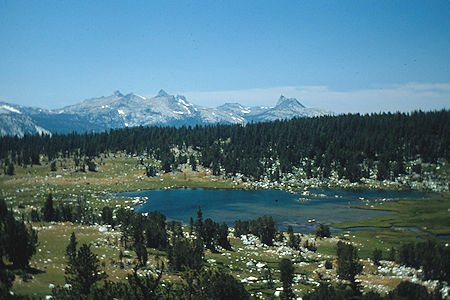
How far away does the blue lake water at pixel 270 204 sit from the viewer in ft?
326

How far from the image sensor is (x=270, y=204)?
120188 millimetres

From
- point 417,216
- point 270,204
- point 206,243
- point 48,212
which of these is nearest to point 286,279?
point 206,243

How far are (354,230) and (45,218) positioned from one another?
239 feet

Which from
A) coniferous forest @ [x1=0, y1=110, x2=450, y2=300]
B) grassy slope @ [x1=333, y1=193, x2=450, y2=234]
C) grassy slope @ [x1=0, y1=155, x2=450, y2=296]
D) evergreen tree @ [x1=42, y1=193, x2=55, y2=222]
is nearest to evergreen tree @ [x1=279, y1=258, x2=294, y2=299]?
coniferous forest @ [x1=0, y1=110, x2=450, y2=300]

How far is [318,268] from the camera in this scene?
56000 mm

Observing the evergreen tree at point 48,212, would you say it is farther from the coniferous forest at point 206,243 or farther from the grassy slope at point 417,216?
the grassy slope at point 417,216

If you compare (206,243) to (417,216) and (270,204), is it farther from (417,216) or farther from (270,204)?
(417,216)

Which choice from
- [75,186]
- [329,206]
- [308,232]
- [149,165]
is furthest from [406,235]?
[149,165]

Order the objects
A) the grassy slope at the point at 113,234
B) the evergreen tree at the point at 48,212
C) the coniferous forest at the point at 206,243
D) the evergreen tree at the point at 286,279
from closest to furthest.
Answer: the coniferous forest at the point at 206,243 → the evergreen tree at the point at 286,279 → the grassy slope at the point at 113,234 → the evergreen tree at the point at 48,212

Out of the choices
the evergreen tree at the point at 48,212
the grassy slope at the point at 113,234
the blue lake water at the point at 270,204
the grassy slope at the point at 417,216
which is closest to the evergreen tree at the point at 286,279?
the grassy slope at the point at 113,234

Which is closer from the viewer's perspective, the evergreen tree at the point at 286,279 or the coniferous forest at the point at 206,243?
the coniferous forest at the point at 206,243

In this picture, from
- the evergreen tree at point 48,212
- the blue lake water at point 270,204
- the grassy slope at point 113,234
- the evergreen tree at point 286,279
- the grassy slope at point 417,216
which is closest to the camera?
the evergreen tree at point 286,279

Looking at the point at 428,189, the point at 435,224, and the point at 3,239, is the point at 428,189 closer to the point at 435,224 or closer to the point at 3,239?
the point at 435,224

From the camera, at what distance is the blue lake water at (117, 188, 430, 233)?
99250 mm
